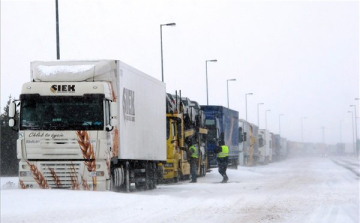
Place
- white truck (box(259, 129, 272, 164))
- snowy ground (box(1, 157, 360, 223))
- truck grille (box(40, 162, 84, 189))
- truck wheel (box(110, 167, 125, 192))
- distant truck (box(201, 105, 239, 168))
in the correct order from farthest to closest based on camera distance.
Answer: white truck (box(259, 129, 272, 164)), distant truck (box(201, 105, 239, 168)), truck wheel (box(110, 167, 125, 192)), truck grille (box(40, 162, 84, 189)), snowy ground (box(1, 157, 360, 223))

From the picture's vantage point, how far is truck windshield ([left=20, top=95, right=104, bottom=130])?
63.8 feet

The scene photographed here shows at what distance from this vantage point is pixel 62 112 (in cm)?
1952

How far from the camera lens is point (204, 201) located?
17.9 m

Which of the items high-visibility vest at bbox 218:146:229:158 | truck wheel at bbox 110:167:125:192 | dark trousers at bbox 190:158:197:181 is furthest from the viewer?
high-visibility vest at bbox 218:146:229:158

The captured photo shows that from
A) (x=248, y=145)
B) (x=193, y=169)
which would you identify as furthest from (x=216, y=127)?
(x=248, y=145)

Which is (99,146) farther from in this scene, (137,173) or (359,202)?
(359,202)

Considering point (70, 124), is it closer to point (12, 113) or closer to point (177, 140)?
point (12, 113)

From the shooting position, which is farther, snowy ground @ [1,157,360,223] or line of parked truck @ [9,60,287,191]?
line of parked truck @ [9,60,287,191]

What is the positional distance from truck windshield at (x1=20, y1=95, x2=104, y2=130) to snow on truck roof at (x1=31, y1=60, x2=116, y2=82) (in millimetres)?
647

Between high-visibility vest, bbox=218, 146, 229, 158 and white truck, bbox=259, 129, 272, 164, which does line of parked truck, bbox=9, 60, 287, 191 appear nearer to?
high-visibility vest, bbox=218, 146, 229, 158

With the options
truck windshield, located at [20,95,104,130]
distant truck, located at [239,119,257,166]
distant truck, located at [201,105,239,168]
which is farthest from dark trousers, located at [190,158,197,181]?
distant truck, located at [239,119,257,166]

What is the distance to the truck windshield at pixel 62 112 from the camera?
19.4 m

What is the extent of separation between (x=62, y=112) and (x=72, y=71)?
1.20 metres

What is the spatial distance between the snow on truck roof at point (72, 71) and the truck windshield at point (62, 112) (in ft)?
2.12
